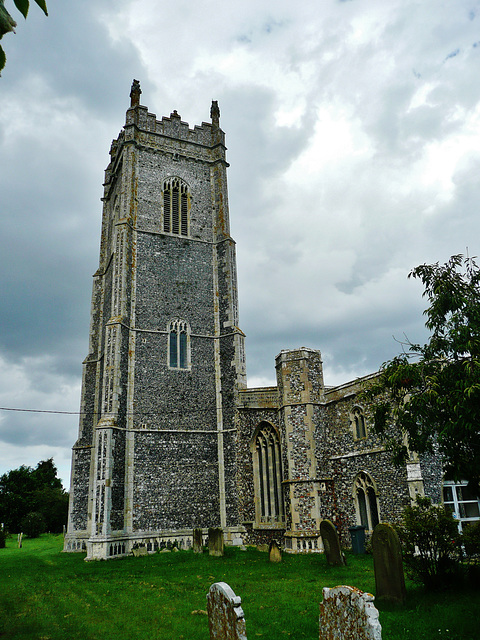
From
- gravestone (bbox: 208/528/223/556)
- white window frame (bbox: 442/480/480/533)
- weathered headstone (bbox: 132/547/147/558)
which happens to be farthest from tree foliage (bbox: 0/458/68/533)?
white window frame (bbox: 442/480/480/533)

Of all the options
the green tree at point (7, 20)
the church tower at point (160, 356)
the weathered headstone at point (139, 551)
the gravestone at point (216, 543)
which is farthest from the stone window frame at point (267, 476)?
the green tree at point (7, 20)

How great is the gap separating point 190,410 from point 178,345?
317cm

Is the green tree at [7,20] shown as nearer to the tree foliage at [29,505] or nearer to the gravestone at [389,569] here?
the gravestone at [389,569]

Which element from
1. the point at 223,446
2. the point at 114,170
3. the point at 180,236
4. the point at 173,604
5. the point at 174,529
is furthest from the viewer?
the point at 114,170

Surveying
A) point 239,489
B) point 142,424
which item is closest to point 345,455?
point 239,489

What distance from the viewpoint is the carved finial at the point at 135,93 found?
26.3 m

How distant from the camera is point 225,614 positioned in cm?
498

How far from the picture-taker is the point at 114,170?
28.5 meters

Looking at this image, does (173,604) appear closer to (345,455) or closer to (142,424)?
(345,455)

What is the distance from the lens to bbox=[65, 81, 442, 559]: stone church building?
Answer: 16.9m

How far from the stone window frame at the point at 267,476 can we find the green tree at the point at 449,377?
11.3 metres

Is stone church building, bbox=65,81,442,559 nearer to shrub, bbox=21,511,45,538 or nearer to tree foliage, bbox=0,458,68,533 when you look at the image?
shrub, bbox=21,511,45,538

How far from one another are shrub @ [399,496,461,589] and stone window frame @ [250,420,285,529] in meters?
10.6

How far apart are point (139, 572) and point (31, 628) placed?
→ 6524 mm
